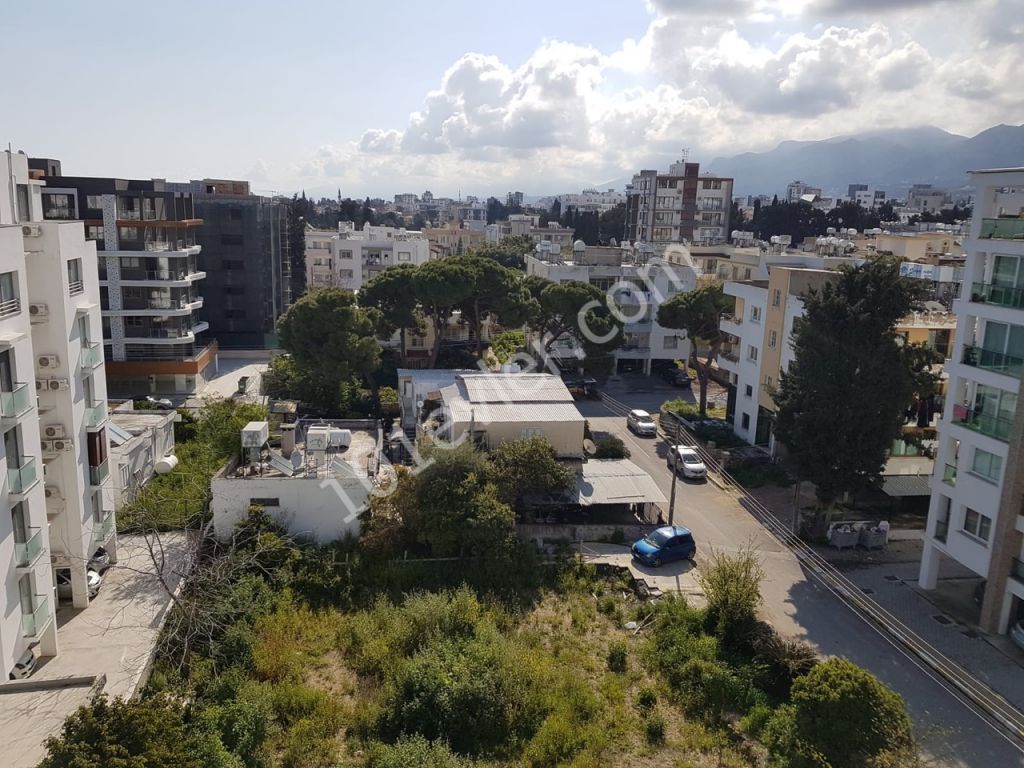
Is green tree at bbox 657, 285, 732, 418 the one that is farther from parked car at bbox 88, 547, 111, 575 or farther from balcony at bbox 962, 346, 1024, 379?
parked car at bbox 88, 547, 111, 575

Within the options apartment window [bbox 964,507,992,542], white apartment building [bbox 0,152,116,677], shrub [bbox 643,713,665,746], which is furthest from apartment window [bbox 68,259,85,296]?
apartment window [bbox 964,507,992,542]

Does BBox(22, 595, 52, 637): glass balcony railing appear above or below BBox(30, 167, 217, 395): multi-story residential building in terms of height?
below

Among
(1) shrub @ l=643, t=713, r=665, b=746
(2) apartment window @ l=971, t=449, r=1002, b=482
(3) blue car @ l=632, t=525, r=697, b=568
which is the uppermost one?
(2) apartment window @ l=971, t=449, r=1002, b=482

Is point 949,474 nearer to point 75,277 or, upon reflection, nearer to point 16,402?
point 16,402

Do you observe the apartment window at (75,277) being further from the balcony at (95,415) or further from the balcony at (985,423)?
the balcony at (985,423)

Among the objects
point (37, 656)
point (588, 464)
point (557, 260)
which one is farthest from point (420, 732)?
point (557, 260)

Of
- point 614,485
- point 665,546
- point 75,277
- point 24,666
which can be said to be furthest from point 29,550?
point 614,485

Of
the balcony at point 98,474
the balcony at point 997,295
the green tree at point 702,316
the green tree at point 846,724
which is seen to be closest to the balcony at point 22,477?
the balcony at point 98,474
